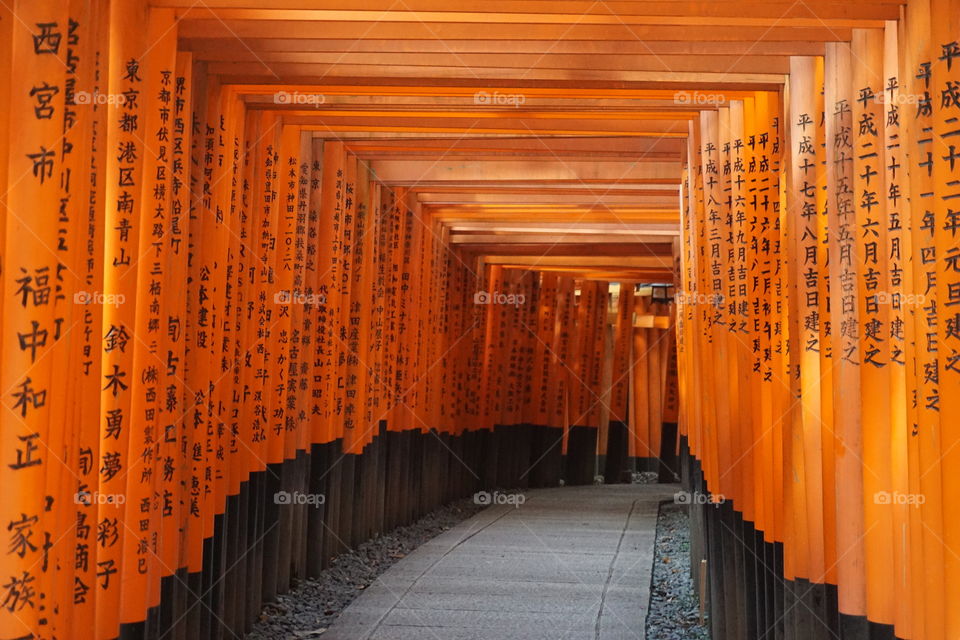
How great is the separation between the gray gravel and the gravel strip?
6.60 ft

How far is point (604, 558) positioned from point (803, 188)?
4.84m

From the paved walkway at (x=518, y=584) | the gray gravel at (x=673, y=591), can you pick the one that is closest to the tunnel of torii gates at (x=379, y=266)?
the gray gravel at (x=673, y=591)

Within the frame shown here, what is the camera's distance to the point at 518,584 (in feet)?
25.0

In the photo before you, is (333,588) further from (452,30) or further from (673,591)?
(452,30)

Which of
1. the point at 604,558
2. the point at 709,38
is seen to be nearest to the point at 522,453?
the point at 604,558

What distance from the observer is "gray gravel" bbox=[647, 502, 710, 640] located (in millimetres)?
6789

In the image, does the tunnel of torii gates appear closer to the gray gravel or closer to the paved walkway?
the gray gravel

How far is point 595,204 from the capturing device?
1036cm

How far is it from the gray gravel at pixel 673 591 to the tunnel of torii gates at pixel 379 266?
32cm

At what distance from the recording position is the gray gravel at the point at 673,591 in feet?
22.3

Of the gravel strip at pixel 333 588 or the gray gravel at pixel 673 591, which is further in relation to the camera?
the gray gravel at pixel 673 591

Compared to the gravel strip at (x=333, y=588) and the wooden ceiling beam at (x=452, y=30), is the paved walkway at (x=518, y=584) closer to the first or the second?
the gravel strip at (x=333, y=588)

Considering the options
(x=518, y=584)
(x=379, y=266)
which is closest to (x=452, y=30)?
(x=518, y=584)

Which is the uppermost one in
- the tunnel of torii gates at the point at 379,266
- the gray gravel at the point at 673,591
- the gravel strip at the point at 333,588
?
the tunnel of torii gates at the point at 379,266
